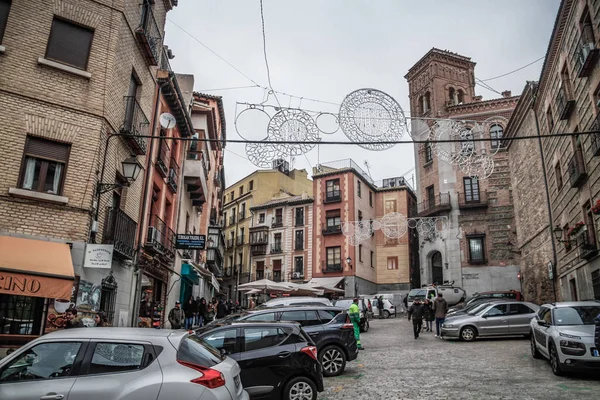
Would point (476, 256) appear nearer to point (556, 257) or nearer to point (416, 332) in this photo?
point (556, 257)

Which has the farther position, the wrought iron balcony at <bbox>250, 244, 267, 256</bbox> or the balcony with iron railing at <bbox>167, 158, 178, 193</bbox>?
the wrought iron balcony at <bbox>250, 244, 267, 256</bbox>

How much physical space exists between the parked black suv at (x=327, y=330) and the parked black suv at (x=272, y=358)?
270 cm

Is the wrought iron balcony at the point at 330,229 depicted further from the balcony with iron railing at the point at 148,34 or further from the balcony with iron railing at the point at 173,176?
the balcony with iron railing at the point at 148,34

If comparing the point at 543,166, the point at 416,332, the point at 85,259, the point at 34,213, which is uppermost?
the point at 543,166

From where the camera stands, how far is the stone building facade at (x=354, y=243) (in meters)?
45.2

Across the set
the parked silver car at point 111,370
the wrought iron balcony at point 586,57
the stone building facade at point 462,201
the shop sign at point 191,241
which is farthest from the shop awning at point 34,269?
the stone building facade at point 462,201

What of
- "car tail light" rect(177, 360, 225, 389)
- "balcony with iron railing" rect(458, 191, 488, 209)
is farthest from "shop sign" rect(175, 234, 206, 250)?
"balcony with iron railing" rect(458, 191, 488, 209)

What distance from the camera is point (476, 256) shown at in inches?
1459

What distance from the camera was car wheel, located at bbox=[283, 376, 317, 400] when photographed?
7461 millimetres

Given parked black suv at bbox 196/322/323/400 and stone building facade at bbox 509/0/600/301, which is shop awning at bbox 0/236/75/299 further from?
stone building facade at bbox 509/0/600/301

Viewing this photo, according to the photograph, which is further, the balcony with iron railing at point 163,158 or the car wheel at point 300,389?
the balcony with iron railing at point 163,158

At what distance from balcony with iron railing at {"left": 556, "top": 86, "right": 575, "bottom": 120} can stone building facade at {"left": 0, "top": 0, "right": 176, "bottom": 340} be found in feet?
50.0

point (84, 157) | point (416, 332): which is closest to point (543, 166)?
point (416, 332)

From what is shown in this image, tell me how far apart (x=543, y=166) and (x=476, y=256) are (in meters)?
16.2
